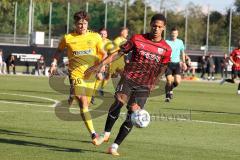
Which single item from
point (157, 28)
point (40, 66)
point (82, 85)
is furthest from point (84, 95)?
point (40, 66)

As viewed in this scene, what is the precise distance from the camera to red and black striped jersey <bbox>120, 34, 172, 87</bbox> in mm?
10781

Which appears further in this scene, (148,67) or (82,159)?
(148,67)

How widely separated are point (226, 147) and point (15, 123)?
15.5 ft

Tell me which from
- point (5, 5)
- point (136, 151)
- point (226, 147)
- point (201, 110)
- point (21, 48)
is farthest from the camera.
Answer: point (5, 5)

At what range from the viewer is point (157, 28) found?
1059cm

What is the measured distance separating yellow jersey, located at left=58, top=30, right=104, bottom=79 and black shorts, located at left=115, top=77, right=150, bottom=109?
6.60 feet

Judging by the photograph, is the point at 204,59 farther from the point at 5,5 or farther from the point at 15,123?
the point at 15,123

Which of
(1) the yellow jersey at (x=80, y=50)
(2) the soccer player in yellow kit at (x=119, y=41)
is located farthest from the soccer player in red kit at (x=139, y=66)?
(2) the soccer player in yellow kit at (x=119, y=41)

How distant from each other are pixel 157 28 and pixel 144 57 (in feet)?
1.79

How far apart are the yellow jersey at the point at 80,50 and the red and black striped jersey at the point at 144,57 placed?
192cm

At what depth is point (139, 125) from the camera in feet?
34.0

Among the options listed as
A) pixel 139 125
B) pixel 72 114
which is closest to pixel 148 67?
pixel 139 125

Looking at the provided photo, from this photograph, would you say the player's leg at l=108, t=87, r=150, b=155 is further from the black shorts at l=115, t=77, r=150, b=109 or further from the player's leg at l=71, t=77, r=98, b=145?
the player's leg at l=71, t=77, r=98, b=145

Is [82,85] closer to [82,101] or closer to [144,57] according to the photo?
[82,101]
